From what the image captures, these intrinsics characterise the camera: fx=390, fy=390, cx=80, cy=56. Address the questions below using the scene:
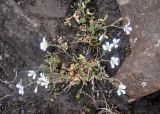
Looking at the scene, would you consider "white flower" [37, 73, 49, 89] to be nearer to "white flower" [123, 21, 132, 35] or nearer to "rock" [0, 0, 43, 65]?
"rock" [0, 0, 43, 65]

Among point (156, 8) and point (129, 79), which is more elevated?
point (156, 8)

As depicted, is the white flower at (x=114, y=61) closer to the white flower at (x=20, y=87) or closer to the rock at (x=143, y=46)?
the rock at (x=143, y=46)

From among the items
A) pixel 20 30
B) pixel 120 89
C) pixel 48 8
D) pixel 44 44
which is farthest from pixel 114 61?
pixel 20 30

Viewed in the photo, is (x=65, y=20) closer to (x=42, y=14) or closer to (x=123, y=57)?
(x=42, y=14)

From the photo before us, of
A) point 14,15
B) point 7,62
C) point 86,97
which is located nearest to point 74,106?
point 86,97

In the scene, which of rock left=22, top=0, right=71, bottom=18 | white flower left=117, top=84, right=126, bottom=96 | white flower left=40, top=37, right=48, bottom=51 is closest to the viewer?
white flower left=40, top=37, right=48, bottom=51

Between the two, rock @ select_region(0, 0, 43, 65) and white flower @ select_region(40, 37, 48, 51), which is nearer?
white flower @ select_region(40, 37, 48, 51)

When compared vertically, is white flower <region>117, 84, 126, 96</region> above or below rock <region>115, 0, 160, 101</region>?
below

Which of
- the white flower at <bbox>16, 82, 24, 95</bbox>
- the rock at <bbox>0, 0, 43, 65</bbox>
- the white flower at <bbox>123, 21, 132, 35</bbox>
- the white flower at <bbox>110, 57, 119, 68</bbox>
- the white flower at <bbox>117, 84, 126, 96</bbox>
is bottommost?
the white flower at <bbox>117, 84, 126, 96</bbox>

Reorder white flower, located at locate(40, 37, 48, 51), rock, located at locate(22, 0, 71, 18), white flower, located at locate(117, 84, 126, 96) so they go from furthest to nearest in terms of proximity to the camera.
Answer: rock, located at locate(22, 0, 71, 18)
white flower, located at locate(117, 84, 126, 96)
white flower, located at locate(40, 37, 48, 51)

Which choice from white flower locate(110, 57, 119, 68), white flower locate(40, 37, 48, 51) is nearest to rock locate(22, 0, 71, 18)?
white flower locate(40, 37, 48, 51)
